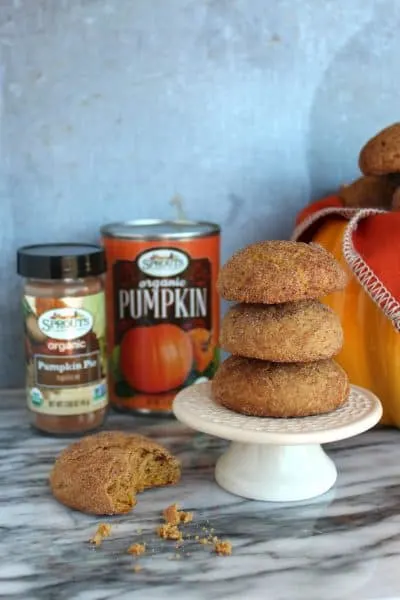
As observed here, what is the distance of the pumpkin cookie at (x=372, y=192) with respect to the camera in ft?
3.27

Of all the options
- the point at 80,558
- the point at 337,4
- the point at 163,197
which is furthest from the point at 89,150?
the point at 80,558

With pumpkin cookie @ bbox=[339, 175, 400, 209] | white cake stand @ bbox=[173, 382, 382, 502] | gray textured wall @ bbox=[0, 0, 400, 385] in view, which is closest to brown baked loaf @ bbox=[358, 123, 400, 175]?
pumpkin cookie @ bbox=[339, 175, 400, 209]

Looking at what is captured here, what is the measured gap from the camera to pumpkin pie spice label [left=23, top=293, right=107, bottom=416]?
918 mm

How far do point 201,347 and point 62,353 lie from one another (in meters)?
0.19

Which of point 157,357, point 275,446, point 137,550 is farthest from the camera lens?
point 157,357

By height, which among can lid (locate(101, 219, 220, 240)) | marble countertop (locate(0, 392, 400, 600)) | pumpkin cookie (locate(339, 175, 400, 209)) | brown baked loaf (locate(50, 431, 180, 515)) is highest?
pumpkin cookie (locate(339, 175, 400, 209))

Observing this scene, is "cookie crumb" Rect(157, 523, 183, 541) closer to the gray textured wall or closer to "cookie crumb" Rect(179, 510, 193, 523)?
"cookie crumb" Rect(179, 510, 193, 523)

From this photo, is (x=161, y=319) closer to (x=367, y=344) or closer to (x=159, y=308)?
(x=159, y=308)

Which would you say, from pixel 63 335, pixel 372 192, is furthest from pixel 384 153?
pixel 63 335

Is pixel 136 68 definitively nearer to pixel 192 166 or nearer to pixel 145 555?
pixel 192 166

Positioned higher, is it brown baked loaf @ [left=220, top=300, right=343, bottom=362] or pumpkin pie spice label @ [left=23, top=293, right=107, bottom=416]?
brown baked loaf @ [left=220, top=300, right=343, bottom=362]

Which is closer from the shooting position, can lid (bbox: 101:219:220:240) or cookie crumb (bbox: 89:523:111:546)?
cookie crumb (bbox: 89:523:111:546)

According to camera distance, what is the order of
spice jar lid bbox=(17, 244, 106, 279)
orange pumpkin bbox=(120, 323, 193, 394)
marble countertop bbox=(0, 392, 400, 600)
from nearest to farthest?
marble countertop bbox=(0, 392, 400, 600)
spice jar lid bbox=(17, 244, 106, 279)
orange pumpkin bbox=(120, 323, 193, 394)

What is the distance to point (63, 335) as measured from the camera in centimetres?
92
